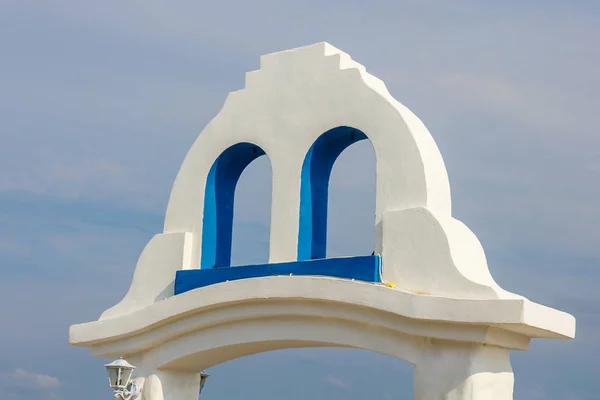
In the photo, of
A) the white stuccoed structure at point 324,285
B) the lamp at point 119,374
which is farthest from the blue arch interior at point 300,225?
the lamp at point 119,374

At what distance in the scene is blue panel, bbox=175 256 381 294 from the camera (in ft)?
39.7

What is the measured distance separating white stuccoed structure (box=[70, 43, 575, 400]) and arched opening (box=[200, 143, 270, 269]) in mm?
91

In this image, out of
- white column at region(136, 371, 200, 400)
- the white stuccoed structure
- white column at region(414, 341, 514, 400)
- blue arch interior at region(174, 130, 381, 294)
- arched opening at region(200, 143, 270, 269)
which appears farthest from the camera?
arched opening at region(200, 143, 270, 269)

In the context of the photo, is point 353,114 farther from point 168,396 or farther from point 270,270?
point 168,396

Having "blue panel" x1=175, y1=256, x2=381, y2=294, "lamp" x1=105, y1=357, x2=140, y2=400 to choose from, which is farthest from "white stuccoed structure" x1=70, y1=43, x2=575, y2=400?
"lamp" x1=105, y1=357, x2=140, y2=400

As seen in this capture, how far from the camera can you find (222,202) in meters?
14.3

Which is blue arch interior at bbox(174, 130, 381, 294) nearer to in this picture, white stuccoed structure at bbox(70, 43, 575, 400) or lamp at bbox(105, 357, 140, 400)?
white stuccoed structure at bbox(70, 43, 575, 400)

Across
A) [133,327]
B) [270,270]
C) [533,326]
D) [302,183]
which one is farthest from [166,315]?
[533,326]

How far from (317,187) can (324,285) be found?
69.4 inches

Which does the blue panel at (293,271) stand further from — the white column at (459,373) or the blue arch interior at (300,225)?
the white column at (459,373)

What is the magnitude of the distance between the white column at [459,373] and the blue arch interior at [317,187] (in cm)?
229

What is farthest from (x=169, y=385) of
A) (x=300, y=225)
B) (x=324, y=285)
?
(x=324, y=285)

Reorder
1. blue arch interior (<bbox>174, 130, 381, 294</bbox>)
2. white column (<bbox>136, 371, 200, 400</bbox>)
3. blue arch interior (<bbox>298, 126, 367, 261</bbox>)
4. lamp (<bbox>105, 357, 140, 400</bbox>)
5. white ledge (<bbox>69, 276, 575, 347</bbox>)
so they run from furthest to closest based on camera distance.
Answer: white column (<bbox>136, 371, 200, 400</bbox>), blue arch interior (<bbox>298, 126, 367, 261</bbox>), lamp (<bbox>105, 357, 140, 400</bbox>), blue arch interior (<bbox>174, 130, 381, 294</bbox>), white ledge (<bbox>69, 276, 575, 347</bbox>)

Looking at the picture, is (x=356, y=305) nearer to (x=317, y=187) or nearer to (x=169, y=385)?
(x=317, y=187)
